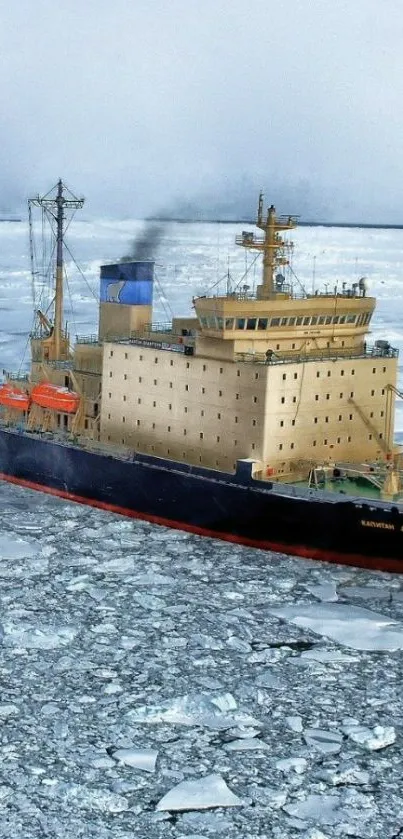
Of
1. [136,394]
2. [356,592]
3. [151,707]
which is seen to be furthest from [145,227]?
[151,707]

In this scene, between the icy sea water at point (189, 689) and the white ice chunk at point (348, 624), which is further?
the white ice chunk at point (348, 624)

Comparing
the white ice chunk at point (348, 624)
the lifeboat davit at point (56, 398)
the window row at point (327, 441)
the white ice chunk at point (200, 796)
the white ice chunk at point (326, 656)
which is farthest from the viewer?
the lifeboat davit at point (56, 398)

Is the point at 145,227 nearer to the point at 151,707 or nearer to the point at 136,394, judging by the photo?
the point at 136,394

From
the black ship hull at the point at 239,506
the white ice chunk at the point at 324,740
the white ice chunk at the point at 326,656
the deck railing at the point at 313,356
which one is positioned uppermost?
the deck railing at the point at 313,356

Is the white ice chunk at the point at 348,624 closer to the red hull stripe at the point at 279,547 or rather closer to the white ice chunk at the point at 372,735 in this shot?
the red hull stripe at the point at 279,547

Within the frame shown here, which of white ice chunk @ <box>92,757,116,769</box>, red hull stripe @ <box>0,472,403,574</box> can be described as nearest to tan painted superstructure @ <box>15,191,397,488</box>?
red hull stripe @ <box>0,472,403,574</box>

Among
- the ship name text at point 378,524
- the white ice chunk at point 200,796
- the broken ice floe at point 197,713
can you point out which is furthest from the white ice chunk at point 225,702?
the ship name text at point 378,524
